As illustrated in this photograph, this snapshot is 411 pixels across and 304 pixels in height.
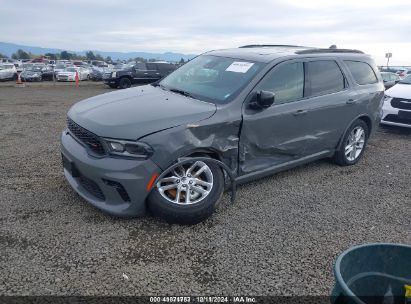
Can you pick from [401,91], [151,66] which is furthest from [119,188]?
[151,66]

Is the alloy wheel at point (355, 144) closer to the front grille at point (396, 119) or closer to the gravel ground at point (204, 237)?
the gravel ground at point (204, 237)

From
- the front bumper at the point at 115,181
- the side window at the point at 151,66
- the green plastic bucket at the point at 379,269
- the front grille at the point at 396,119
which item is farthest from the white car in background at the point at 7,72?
the green plastic bucket at the point at 379,269

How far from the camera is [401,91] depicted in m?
7.87

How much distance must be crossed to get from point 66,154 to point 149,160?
1.08m

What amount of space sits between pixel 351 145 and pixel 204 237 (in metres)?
3.29

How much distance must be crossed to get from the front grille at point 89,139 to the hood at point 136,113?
5 centimetres

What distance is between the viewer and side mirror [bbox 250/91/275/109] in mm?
3779

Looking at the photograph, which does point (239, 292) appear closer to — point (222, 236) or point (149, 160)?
point (222, 236)

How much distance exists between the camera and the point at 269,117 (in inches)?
160

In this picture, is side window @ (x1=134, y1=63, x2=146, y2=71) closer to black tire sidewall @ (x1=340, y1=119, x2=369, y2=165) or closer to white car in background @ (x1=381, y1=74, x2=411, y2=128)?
white car in background @ (x1=381, y1=74, x2=411, y2=128)

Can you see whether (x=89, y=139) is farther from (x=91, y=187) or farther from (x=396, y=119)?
(x=396, y=119)

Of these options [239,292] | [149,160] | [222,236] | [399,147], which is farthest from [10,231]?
[399,147]

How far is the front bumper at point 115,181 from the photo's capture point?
3197 mm

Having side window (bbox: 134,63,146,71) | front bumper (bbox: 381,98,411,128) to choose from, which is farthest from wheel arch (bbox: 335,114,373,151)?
side window (bbox: 134,63,146,71)
